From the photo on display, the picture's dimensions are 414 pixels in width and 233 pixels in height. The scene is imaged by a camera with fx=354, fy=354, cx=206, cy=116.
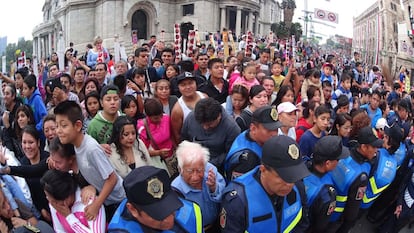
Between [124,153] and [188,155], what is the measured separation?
883 mm

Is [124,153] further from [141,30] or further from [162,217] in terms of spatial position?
[141,30]

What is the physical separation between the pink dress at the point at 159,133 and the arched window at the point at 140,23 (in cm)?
3673

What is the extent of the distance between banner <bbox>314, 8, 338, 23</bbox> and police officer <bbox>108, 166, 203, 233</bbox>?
47876 mm

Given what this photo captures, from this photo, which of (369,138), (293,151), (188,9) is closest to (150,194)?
(293,151)

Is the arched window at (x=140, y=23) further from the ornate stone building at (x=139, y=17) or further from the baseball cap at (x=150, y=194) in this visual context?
the baseball cap at (x=150, y=194)

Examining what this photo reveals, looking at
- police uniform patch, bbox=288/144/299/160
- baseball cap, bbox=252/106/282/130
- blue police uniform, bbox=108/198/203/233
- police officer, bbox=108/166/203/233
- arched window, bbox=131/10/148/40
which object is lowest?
blue police uniform, bbox=108/198/203/233

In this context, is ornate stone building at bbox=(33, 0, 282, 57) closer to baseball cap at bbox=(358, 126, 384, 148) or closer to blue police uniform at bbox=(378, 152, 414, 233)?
blue police uniform at bbox=(378, 152, 414, 233)

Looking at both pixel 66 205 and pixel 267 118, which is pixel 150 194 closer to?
pixel 66 205

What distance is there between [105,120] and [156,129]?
2.10ft

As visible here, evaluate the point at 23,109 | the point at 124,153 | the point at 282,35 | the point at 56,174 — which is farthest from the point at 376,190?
the point at 282,35

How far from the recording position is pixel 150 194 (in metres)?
2.19

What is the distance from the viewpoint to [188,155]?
3000 millimetres

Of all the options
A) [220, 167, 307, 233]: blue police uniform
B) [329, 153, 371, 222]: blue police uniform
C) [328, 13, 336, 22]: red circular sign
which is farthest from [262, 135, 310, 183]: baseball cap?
[328, 13, 336, 22]: red circular sign

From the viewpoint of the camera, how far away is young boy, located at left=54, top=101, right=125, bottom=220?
2.98 meters
